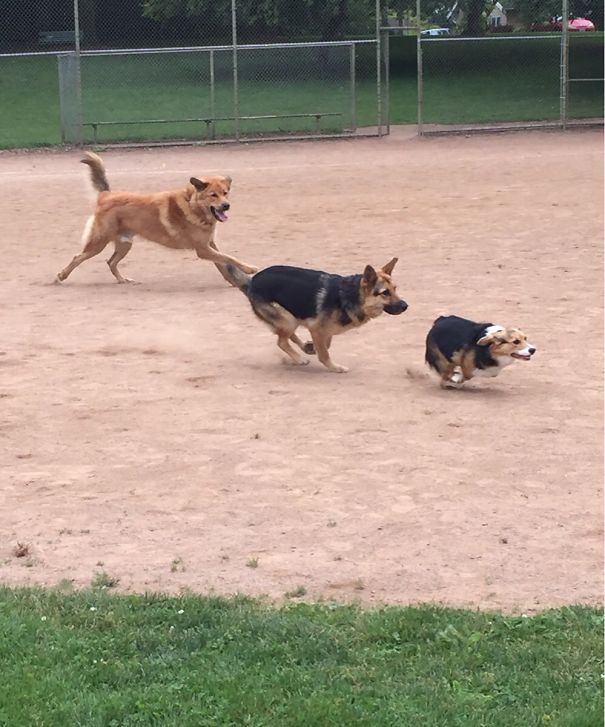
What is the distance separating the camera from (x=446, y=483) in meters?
6.46

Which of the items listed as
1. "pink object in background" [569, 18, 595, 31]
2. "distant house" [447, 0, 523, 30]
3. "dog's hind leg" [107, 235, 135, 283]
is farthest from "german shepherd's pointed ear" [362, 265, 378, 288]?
"pink object in background" [569, 18, 595, 31]

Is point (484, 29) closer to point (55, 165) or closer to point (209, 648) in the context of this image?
point (55, 165)

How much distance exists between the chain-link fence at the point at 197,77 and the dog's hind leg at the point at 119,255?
12.9m

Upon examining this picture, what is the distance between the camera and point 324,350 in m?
8.90

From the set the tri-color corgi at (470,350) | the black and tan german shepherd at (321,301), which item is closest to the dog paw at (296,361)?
the black and tan german shepherd at (321,301)

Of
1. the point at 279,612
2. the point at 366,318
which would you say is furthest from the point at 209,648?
the point at 366,318

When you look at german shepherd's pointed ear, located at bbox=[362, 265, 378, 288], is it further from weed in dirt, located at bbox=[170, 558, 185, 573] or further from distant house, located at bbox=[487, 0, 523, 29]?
distant house, located at bbox=[487, 0, 523, 29]

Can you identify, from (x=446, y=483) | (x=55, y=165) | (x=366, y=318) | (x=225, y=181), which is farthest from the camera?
(x=55, y=165)

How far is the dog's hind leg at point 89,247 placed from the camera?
12.3 meters

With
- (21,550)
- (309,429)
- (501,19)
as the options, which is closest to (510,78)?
(309,429)

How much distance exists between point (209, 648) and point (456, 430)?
331cm

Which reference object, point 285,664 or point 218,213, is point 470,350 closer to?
point 285,664

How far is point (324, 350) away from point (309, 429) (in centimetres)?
151

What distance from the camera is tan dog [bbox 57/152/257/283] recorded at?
39.5 feet
